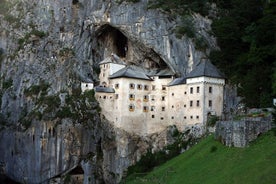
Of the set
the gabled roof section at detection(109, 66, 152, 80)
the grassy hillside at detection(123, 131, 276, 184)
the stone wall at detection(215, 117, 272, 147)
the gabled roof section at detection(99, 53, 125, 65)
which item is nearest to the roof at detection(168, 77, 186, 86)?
the gabled roof section at detection(109, 66, 152, 80)

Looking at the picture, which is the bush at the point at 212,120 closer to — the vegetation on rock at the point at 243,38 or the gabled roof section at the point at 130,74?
the vegetation on rock at the point at 243,38

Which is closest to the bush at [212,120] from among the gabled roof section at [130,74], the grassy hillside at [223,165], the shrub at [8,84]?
the grassy hillside at [223,165]

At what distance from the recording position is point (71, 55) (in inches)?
2987

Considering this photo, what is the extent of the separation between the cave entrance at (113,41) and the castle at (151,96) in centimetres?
733

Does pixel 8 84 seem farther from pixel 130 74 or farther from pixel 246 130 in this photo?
pixel 246 130

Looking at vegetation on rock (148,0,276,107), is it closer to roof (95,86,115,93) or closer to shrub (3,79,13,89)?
roof (95,86,115,93)

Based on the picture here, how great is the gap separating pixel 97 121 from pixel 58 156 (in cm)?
774

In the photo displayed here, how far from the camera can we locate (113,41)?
7962cm

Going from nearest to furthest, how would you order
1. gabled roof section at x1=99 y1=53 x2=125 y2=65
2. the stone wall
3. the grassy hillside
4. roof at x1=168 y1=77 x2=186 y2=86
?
the grassy hillside
the stone wall
roof at x1=168 y1=77 x2=186 y2=86
gabled roof section at x1=99 y1=53 x2=125 y2=65

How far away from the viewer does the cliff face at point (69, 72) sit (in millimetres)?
69562

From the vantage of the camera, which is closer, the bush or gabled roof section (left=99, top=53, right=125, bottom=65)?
the bush

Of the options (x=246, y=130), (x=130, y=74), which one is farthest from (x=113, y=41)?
(x=246, y=130)

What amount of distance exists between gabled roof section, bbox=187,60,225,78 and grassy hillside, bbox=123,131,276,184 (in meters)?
15.5

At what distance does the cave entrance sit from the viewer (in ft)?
259
